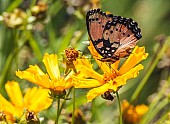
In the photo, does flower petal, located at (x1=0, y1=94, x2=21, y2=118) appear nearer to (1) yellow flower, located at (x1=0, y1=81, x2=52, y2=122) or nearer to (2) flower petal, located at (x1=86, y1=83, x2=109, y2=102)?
(1) yellow flower, located at (x1=0, y1=81, x2=52, y2=122)

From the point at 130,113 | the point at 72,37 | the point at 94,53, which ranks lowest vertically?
the point at 130,113

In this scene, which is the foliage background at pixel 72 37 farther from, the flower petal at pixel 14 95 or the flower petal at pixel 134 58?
the flower petal at pixel 134 58

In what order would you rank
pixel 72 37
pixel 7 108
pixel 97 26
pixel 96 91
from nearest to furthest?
pixel 96 91 → pixel 97 26 → pixel 7 108 → pixel 72 37

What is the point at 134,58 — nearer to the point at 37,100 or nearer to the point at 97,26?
the point at 97,26

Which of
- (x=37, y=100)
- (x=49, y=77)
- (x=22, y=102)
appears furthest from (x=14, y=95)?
(x=49, y=77)

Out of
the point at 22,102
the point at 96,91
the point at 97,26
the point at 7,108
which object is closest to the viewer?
the point at 96,91

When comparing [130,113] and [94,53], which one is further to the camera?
[130,113]

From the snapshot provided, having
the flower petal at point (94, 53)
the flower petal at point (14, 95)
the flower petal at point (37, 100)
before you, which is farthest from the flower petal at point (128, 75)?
the flower petal at point (14, 95)

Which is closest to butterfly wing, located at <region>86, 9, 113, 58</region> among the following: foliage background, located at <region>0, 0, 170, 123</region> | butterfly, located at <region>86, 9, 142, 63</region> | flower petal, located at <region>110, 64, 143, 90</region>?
butterfly, located at <region>86, 9, 142, 63</region>
